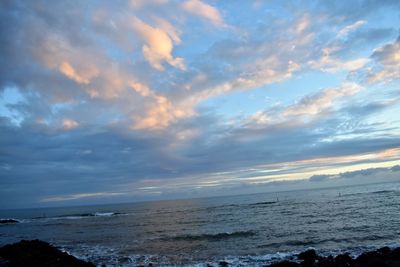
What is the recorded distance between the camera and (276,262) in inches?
827

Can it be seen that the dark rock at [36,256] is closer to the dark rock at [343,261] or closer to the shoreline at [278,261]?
the shoreline at [278,261]

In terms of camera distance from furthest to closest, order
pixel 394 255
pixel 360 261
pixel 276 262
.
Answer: pixel 276 262
pixel 394 255
pixel 360 261

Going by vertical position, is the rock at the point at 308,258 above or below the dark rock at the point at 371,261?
below

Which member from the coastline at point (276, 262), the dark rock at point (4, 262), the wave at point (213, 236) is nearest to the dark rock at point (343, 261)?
the coastline at point (276, 262)

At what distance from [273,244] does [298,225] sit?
40.1ft

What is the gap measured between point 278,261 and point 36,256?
17.5 m

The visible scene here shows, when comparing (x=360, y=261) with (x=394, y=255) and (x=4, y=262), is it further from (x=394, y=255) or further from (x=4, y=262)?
(x=4, y=262)

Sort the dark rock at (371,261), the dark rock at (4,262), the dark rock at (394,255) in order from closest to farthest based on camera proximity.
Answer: the dark rock at (371,261)
the dark rock at (394,255)
the dark rock at (4,262)

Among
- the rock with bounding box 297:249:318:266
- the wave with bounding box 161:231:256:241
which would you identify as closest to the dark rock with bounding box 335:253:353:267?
the rock with bounding box 297:249:318:266

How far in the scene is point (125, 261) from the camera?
25203 millimetres

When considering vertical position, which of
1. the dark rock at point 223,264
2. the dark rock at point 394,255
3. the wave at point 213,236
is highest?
the dark rock at point 394,255

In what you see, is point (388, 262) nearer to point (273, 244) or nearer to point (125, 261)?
point (273, 244)

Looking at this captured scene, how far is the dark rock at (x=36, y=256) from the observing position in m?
22.1

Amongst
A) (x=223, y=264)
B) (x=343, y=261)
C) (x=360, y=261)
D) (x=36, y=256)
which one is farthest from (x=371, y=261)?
(x=36, y=256)
